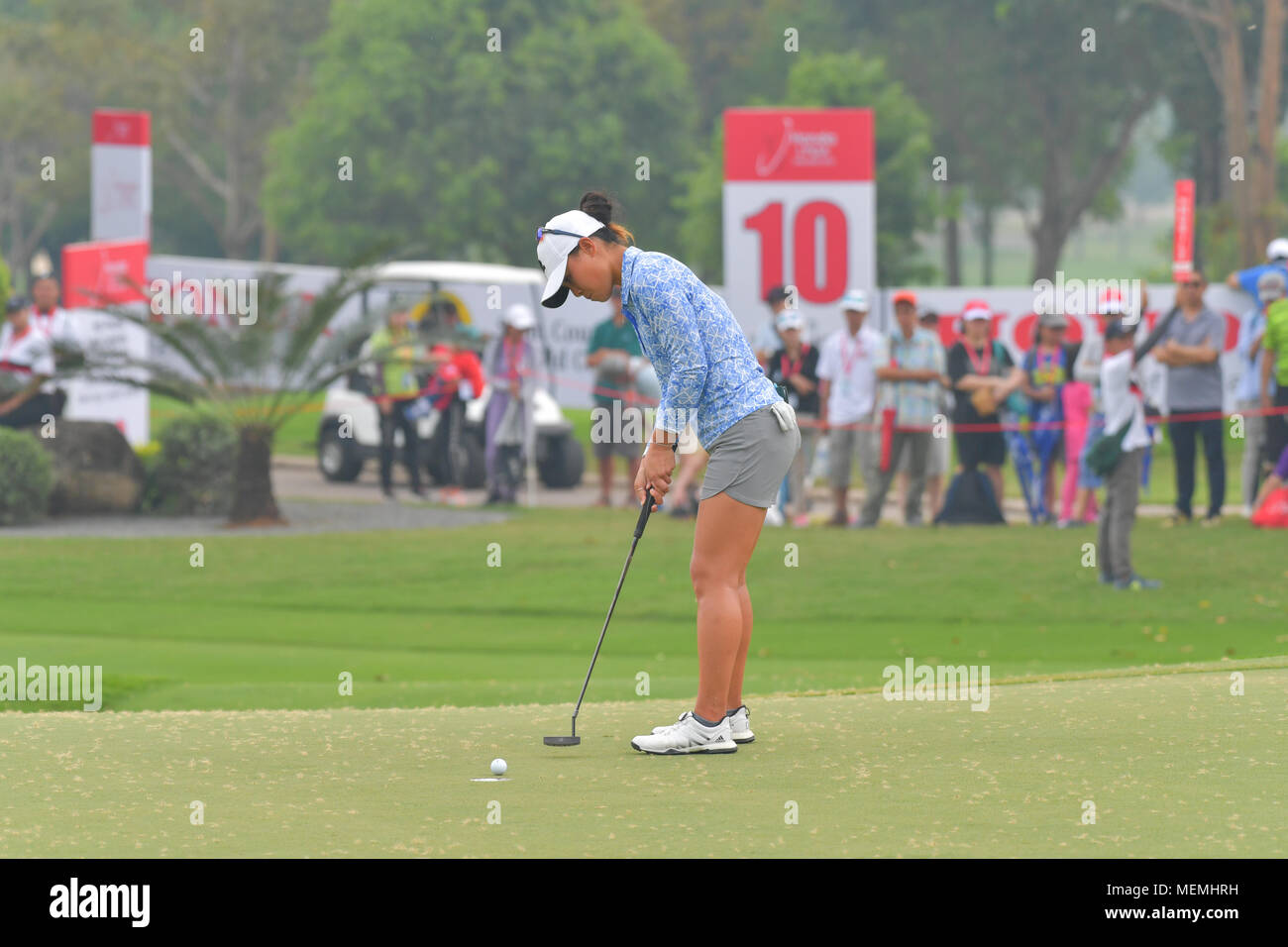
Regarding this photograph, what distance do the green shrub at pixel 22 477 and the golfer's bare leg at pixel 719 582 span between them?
1282 centimetres

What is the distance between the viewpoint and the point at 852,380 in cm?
1797

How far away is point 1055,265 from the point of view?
55875mm

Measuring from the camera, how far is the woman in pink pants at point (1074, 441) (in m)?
17.7

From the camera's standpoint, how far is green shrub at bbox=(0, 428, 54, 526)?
18250mm

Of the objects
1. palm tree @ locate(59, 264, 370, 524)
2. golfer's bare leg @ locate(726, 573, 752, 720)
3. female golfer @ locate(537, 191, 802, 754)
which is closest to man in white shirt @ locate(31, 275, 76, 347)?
palm tree @ locate(59, 264, 370, 524)

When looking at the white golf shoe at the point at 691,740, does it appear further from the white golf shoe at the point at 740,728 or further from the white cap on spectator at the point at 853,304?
the white cap on spectator at the point at 853,304

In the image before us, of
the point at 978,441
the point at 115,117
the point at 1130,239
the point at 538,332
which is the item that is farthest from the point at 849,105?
the point at 1130,239

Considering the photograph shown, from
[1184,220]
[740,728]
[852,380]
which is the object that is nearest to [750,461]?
[740,728]

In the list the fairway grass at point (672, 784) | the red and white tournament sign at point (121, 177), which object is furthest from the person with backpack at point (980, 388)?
the red and white tournament sign at point (121, 177)

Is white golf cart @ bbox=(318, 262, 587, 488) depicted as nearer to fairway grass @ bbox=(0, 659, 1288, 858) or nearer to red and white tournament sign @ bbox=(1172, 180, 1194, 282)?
red and white tournament sign @ bbox=(1172, 180, 1194, 282)

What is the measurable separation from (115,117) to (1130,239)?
159 meters

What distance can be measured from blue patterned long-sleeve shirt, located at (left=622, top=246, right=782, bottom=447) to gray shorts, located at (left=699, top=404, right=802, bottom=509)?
41 mm
